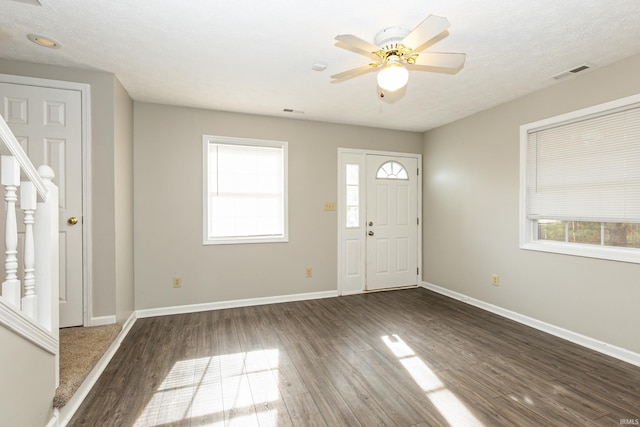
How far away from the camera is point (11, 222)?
5.09 ft

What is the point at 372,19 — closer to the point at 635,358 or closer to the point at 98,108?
the point at 98,108

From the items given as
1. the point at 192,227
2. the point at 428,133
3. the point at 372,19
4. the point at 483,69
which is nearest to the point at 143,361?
the point at 192,227

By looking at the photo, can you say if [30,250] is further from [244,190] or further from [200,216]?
[244,190]

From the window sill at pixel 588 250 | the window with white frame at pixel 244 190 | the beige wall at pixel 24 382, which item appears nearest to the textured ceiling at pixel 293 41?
the window with white frame at pixel 244 190

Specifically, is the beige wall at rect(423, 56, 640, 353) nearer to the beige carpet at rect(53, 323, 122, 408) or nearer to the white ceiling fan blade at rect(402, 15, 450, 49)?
the white ceiling fan blade at rect(402, 15, 450, 49)

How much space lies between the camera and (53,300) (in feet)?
5.85

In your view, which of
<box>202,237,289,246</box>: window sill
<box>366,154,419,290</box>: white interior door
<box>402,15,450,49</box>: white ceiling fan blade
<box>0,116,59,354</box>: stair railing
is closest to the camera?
<box>0,116,59,354</box>: stair railing

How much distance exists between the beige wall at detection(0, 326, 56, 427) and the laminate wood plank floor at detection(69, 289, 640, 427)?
1.05 feet

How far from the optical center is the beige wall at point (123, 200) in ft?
9.42

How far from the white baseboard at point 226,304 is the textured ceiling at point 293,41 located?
248cm

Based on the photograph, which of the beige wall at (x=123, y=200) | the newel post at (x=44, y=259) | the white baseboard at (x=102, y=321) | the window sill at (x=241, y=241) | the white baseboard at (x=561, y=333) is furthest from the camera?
the window sill at (x=241, y=241)

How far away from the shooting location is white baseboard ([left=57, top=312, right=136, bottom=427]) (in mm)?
1774

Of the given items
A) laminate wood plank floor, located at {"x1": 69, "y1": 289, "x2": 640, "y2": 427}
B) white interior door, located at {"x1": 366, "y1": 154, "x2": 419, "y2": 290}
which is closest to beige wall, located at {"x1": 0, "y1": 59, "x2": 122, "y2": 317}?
laminate wood plank floor, located at {"x1": 69, "y1": 289, "x2": 640, "y2": 427}

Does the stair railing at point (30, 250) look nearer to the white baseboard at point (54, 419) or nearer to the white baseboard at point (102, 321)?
the white baseboard at point (54, 419)
